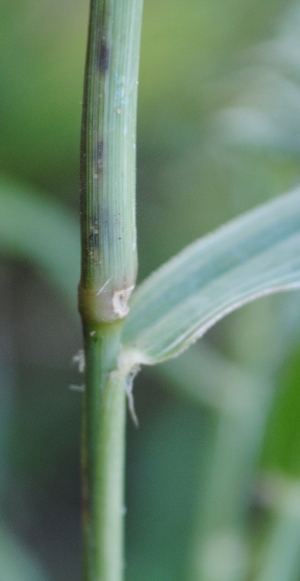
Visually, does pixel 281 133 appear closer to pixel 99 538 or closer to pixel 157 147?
pixel 157 147

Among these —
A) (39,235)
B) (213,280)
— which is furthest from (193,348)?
(213,280)

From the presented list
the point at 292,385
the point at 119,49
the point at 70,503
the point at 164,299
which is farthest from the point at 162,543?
the point at 119,49

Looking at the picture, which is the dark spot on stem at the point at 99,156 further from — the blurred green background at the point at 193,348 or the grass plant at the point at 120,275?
the blurred green background at the point at 193,348

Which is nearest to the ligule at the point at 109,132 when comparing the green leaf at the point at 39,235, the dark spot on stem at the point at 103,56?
the dark spot on stem at the point at 103,56

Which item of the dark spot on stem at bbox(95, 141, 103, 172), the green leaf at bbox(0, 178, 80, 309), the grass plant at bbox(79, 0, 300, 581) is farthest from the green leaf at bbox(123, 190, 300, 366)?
the green leaf at bbox(0, 178, 80, 309)

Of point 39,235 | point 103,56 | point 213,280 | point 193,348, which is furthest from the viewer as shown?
point 193,348

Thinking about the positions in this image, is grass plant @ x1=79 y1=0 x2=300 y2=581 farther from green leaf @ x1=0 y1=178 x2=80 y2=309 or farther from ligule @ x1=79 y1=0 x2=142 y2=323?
green leaf @ x1=0 y1=178 x2=80 y2=309

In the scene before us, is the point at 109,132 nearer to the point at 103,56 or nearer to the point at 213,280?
the point at 103,56
